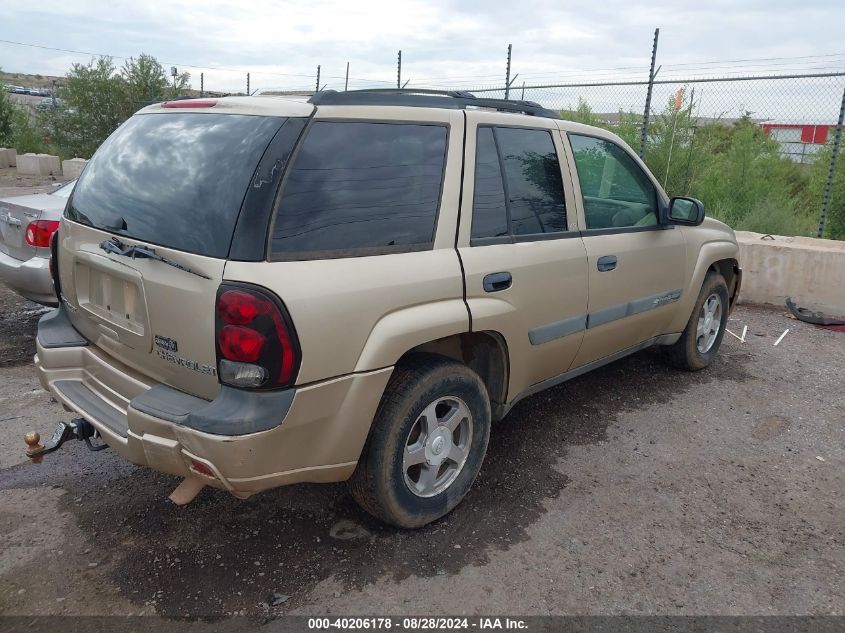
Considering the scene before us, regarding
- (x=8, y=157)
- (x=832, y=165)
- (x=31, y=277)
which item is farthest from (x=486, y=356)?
(x=8, y=157)

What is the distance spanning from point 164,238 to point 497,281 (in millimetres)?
1466

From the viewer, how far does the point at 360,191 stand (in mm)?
2693

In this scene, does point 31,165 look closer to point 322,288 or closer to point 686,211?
point 686,211

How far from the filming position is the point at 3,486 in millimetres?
3420

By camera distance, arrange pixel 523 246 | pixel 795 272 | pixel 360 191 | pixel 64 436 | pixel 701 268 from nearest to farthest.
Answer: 1. pixel 360 191
2. pixel 64 436
3. pixel 523 246
4. pixel 701 268
5. pixel 795 272

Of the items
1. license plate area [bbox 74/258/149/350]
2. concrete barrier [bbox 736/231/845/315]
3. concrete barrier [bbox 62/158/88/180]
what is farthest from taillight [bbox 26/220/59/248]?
concrete barrier [bbox 62/158/88/180]

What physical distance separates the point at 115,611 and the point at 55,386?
109 centimetres

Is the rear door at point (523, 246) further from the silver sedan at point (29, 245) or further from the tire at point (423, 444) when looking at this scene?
the silver sedan at point (29, 245)

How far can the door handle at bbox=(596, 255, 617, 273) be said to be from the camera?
150 inches

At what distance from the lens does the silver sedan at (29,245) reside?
16.6 ft

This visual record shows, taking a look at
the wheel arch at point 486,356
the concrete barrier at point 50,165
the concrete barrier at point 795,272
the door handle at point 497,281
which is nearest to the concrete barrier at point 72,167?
the concrete barrier at point 50,165

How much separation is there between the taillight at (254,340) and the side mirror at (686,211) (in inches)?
120

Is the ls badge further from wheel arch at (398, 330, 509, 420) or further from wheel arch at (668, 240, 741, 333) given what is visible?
wheel arch at (668, 240, 741, 333)

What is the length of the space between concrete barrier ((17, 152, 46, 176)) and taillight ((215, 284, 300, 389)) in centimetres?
1832
